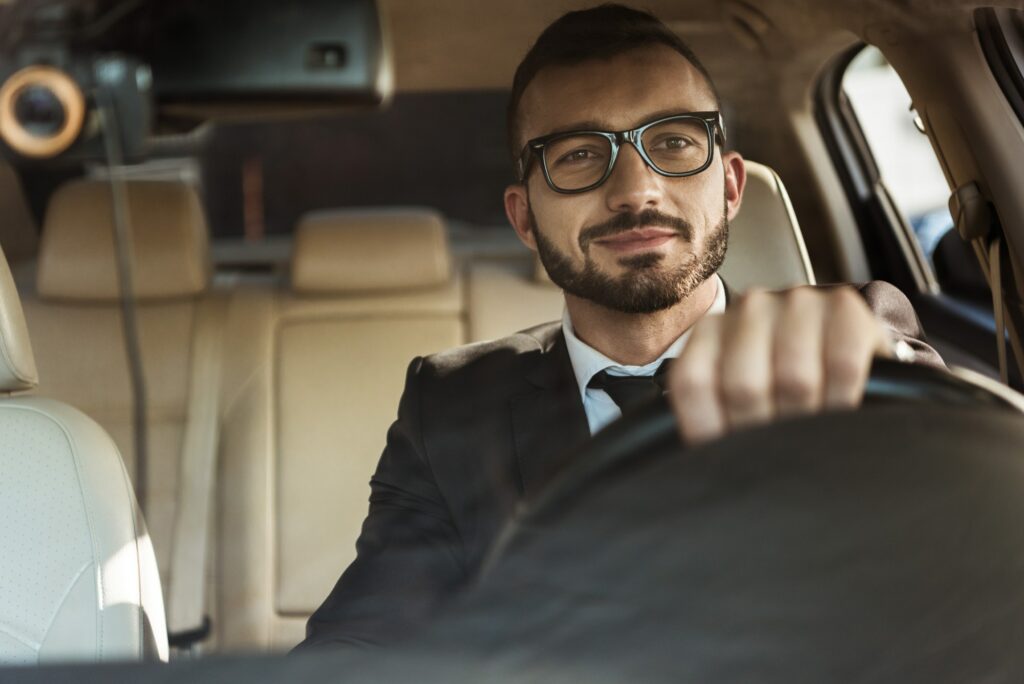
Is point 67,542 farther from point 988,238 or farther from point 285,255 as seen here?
point 988,238

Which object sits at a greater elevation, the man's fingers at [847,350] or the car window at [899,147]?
the car window at [899,147]

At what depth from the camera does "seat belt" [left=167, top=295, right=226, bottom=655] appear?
1014mm

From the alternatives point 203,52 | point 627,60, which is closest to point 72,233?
point 203,52

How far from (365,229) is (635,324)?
29.6 inches

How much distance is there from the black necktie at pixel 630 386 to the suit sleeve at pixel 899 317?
15cm

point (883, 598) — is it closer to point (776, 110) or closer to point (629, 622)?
point (629, 622)

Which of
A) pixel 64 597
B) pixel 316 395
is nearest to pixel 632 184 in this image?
pixel 316 395

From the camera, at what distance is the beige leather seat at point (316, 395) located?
0.98m

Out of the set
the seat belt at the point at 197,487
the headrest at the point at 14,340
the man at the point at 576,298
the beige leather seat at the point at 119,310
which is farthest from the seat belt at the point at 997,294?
the headrest at the point at 14,340

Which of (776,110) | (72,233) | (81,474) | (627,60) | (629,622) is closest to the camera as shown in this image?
(629,622)

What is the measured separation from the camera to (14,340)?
3.95 ft

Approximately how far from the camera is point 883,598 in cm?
70

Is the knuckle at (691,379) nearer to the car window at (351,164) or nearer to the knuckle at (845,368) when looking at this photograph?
the knuckle at (845,368)

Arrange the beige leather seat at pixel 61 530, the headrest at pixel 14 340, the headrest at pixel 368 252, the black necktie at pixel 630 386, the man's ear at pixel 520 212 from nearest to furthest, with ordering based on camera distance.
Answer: the black necktie at pixel 630 386
the man's ear at pixel 520 212
the beige leather seat at pixel 61 530
the headrest at pixel 14 340
the headrest at pixel 368 252
